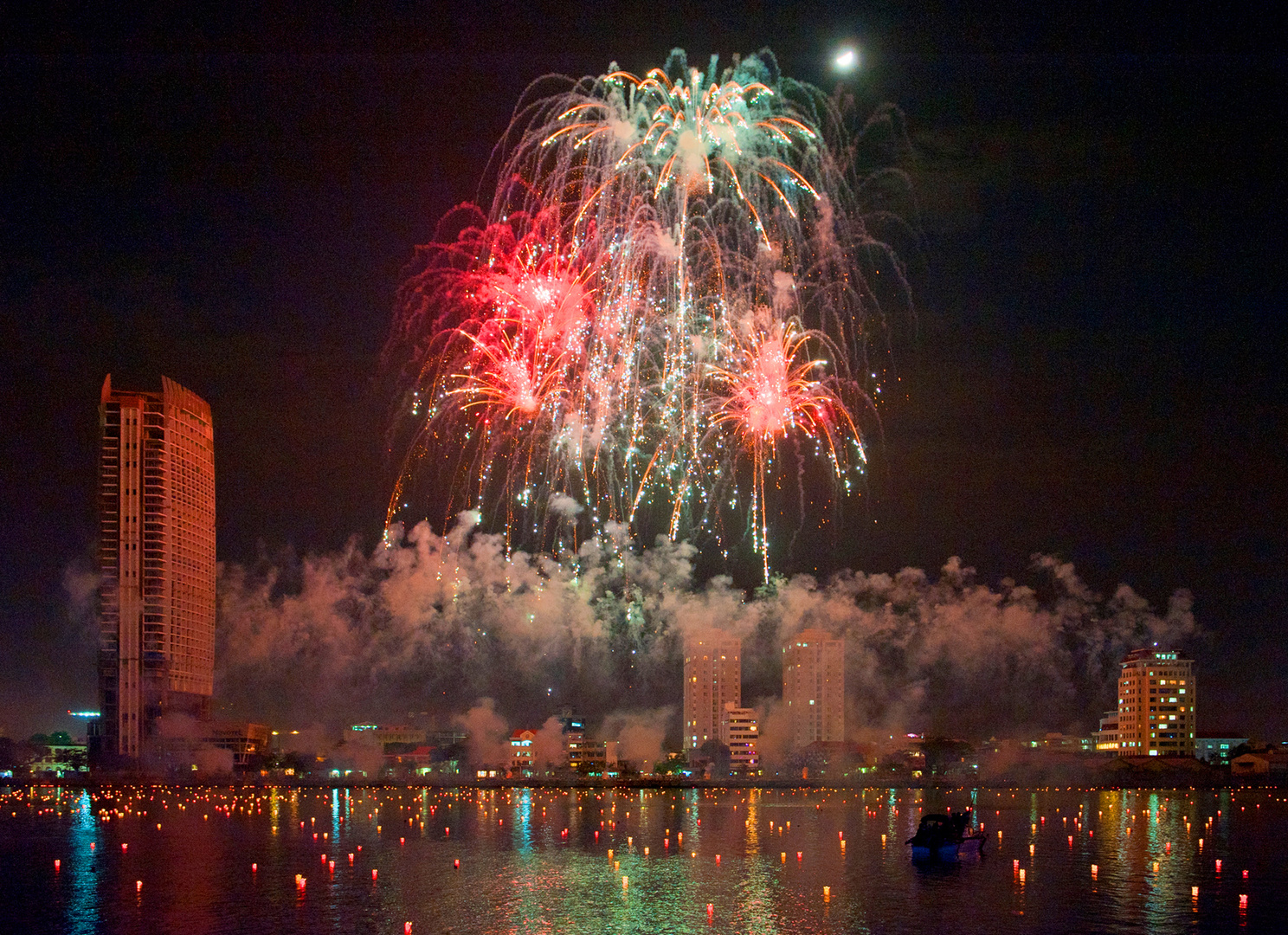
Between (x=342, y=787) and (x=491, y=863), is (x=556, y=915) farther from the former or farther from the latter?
(x=342, y=787)

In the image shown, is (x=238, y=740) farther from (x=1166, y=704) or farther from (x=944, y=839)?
(x=1166, y=704)

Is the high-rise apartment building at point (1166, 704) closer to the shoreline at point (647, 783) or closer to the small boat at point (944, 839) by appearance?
the shoreline at point (647, 783)

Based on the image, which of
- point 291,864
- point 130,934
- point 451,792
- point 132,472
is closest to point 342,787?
point 451,792

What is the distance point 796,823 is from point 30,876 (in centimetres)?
5072

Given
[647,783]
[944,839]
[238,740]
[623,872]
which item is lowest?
[647,783]

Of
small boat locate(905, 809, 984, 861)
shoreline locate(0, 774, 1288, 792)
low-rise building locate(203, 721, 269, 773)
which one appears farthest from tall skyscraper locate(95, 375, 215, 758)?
small boat locate(905, 809, 984, 861)

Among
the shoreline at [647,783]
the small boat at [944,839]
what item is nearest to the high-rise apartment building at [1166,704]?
the shoreline at [647,783]

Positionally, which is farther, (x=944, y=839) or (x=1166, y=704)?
(x=1166, y=704)

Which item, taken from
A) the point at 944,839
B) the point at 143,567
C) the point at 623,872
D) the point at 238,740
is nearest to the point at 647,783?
the point at 238,740

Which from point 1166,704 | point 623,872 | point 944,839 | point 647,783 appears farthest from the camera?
point 1166,704

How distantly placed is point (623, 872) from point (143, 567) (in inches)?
4478

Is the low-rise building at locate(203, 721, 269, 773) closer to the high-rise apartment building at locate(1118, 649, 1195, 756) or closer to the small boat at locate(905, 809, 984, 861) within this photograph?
the small boat at locate(905, 809, 984, 861)

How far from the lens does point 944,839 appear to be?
240 feet

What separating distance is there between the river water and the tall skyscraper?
45.0m
